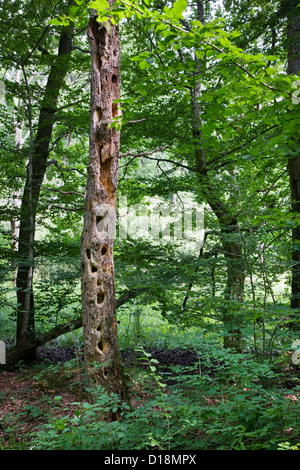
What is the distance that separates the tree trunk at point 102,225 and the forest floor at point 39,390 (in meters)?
0.30

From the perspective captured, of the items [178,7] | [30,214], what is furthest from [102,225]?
[30,214]

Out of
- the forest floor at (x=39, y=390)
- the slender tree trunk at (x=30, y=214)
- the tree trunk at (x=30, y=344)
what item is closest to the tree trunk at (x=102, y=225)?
the forest floor at (x=39, y=390)

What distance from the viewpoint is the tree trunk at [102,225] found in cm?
355

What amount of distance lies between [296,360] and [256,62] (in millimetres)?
2568

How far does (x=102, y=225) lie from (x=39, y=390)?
9.62 ft

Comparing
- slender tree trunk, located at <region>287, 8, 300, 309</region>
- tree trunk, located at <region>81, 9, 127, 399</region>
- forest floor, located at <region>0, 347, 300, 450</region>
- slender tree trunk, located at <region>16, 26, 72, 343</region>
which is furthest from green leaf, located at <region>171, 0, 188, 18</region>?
slender tree trunk, located at <region>16, 26, 72, 343</region>

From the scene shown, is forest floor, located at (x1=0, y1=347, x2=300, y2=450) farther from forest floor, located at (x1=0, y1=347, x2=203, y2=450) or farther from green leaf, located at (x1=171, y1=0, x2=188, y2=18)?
green leaf, located at (x1=171, y1=0, x2=188, y2=18)

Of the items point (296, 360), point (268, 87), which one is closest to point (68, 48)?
point (268, 87)

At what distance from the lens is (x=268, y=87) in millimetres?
2775

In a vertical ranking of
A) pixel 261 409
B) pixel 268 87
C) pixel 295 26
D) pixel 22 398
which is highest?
pixel 295 26

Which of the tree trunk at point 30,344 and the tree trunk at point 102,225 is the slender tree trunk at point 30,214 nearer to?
the tree trunk at point 30,344

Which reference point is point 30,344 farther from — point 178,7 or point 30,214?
point 178,7

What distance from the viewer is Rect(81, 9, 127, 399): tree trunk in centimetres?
355
